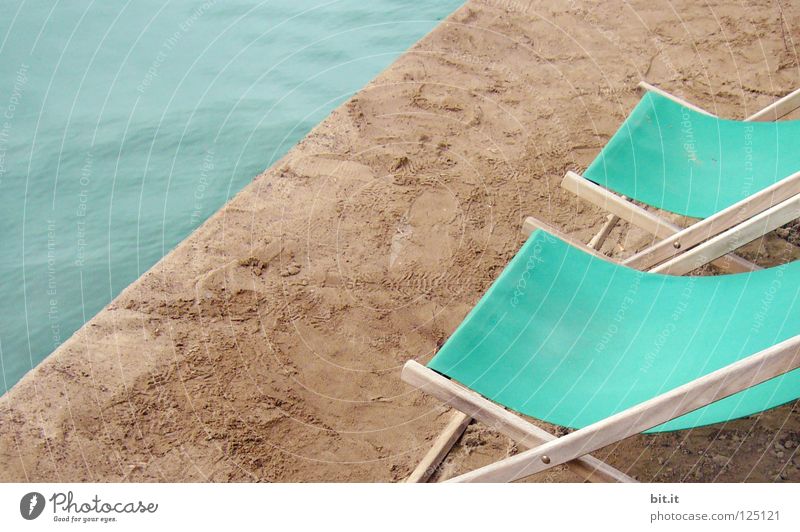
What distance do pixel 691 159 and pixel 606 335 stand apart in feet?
2.98

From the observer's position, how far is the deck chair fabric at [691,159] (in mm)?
2750

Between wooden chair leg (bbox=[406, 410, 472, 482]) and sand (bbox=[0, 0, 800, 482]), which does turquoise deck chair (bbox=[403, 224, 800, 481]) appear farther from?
sand (bbox=[0, 0, 800, 482])

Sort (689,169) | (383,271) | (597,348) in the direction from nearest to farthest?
(597,348) → (689,169) → (383,271)

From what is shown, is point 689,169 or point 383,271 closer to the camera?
point 689,169

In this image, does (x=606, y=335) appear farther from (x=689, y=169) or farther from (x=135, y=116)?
(x=135, y=116)

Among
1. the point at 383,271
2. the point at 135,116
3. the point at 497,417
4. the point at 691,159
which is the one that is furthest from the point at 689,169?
the point at 135,116

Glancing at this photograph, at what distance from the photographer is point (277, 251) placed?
10.2ft

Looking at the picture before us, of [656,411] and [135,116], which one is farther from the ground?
[135,116]

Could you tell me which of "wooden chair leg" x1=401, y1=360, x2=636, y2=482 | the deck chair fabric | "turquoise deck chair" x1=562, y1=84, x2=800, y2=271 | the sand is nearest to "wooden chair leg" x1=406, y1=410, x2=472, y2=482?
the sand

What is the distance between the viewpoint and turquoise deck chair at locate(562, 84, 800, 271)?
263 cm

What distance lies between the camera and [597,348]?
226cm
